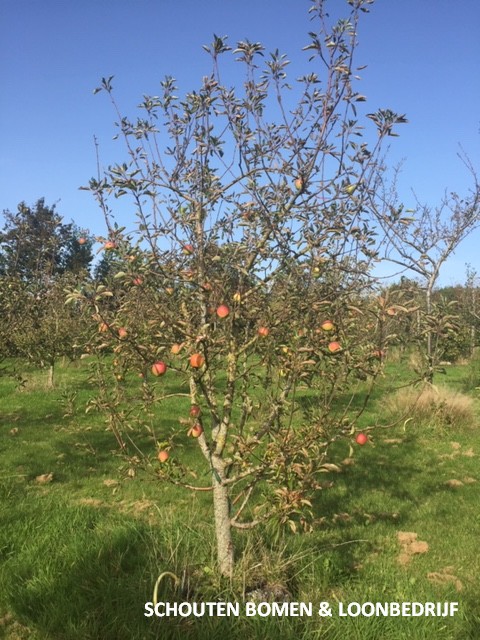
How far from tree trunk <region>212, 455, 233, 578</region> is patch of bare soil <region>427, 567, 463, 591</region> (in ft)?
6.10

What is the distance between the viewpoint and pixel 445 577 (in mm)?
4094

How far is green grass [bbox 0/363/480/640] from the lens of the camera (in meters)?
3.11

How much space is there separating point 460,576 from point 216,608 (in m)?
2.28

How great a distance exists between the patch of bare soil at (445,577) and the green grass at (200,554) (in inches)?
0.7

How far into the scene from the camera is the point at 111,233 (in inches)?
129

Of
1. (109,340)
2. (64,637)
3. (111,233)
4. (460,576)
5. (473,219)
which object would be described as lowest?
(460,576)

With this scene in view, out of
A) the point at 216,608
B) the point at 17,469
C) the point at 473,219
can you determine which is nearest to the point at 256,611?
the point at 216,608

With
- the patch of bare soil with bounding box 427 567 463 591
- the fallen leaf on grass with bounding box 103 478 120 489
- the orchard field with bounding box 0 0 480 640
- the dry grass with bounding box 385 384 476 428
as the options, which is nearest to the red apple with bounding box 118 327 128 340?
the orchard field with bounding box 0 0 480 640

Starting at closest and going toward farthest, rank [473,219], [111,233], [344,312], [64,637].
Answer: [64,637], [111,233], [344,312], [473,219]

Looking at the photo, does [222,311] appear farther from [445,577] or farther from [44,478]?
[44,478]

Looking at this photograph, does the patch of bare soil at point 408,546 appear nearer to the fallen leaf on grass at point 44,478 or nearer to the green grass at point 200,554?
the green grass at point 200,554

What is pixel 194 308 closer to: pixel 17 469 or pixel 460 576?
pixel 460 576

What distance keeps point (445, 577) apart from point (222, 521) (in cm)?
212

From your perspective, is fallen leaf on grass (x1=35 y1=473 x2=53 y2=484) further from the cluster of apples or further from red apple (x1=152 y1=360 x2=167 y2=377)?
the cluster of apples
